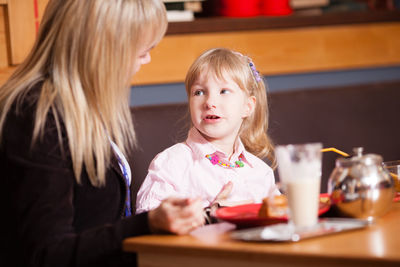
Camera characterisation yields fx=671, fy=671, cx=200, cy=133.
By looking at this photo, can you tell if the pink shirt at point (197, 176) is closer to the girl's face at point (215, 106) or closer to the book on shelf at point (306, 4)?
the girl's face at point (215, 106)

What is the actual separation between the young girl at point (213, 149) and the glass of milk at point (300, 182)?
0.65m

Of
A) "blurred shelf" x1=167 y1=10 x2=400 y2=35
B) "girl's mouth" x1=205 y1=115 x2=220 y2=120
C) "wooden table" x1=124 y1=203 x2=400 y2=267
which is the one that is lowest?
"wooden table" x1=124 y1=203 x2=400 y2=267

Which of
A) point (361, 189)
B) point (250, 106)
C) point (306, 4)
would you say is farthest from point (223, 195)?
point (306, 4)

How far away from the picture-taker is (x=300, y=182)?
1.26 metres

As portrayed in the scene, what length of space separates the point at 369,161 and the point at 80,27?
2.21 ft

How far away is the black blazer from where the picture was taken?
4.19 feet

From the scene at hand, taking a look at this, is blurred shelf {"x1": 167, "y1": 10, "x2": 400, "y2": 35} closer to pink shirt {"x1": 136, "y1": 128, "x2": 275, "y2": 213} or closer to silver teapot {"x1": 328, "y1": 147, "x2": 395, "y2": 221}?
pink shirt {"x1": 136, "y1": 128, "x2": 275, "y2": 213}

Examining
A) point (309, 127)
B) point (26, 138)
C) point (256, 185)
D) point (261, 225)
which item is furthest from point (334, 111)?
point (26, 138)

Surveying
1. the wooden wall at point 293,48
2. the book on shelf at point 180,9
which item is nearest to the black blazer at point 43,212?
the wooden wall at point 293,48

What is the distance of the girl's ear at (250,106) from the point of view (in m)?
2.16

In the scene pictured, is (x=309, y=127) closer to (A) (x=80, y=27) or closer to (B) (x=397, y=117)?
(B) (x=397, y=117)

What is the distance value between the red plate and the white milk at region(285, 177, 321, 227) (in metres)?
0.07

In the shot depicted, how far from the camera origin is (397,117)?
283 cm

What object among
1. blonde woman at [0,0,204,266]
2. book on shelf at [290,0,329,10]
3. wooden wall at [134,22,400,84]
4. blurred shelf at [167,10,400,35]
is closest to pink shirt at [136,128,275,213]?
blonde woman at [0,0,204,266]
